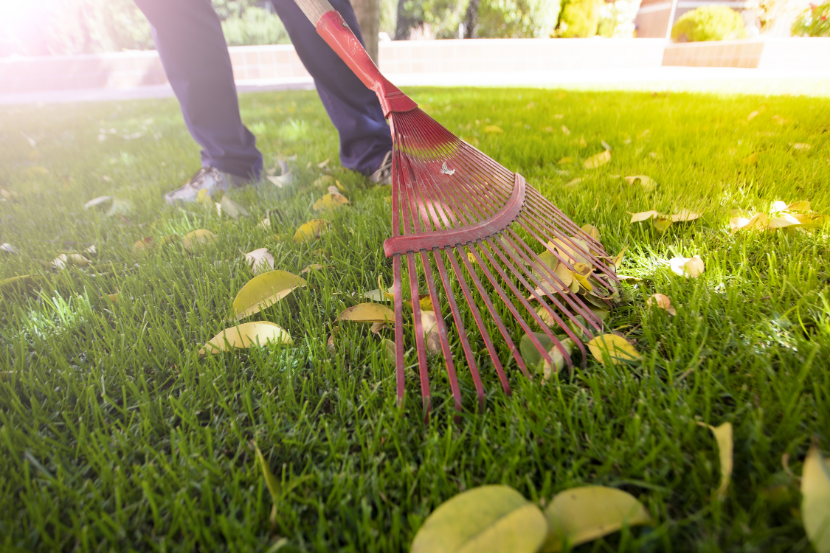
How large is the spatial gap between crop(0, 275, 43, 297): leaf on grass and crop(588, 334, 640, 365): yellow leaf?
Result: 1.66m

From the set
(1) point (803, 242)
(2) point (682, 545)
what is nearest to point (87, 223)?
(2) point (682, 545)

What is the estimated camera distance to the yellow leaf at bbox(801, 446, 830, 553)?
1.60 feet

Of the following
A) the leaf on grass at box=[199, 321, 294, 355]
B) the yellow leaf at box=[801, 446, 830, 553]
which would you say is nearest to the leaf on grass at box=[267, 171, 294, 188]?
the leaf on grass at box=[199, 321, 294, 355]

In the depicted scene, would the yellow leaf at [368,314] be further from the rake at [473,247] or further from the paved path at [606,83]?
the paved path at [606,83]

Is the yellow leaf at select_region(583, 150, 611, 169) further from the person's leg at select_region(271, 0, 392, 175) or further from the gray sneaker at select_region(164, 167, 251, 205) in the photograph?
the gray sneaker at select_region(164, 167, 251, 205)

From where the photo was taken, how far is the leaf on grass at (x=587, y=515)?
531mm

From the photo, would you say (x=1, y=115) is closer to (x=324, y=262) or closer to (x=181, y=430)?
(x=324, y=262)

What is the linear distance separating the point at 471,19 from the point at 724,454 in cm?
1390

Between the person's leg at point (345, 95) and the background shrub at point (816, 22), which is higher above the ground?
the background shrub at point (816, 22)

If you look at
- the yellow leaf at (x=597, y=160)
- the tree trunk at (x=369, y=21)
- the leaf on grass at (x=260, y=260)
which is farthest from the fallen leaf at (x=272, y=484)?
the tree trunk at (x=369, y=21)

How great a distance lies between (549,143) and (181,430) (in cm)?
249

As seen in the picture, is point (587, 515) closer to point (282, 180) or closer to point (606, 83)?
point (282, 180)

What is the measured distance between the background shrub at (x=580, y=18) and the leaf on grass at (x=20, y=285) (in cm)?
1277

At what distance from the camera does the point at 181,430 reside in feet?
2.64
